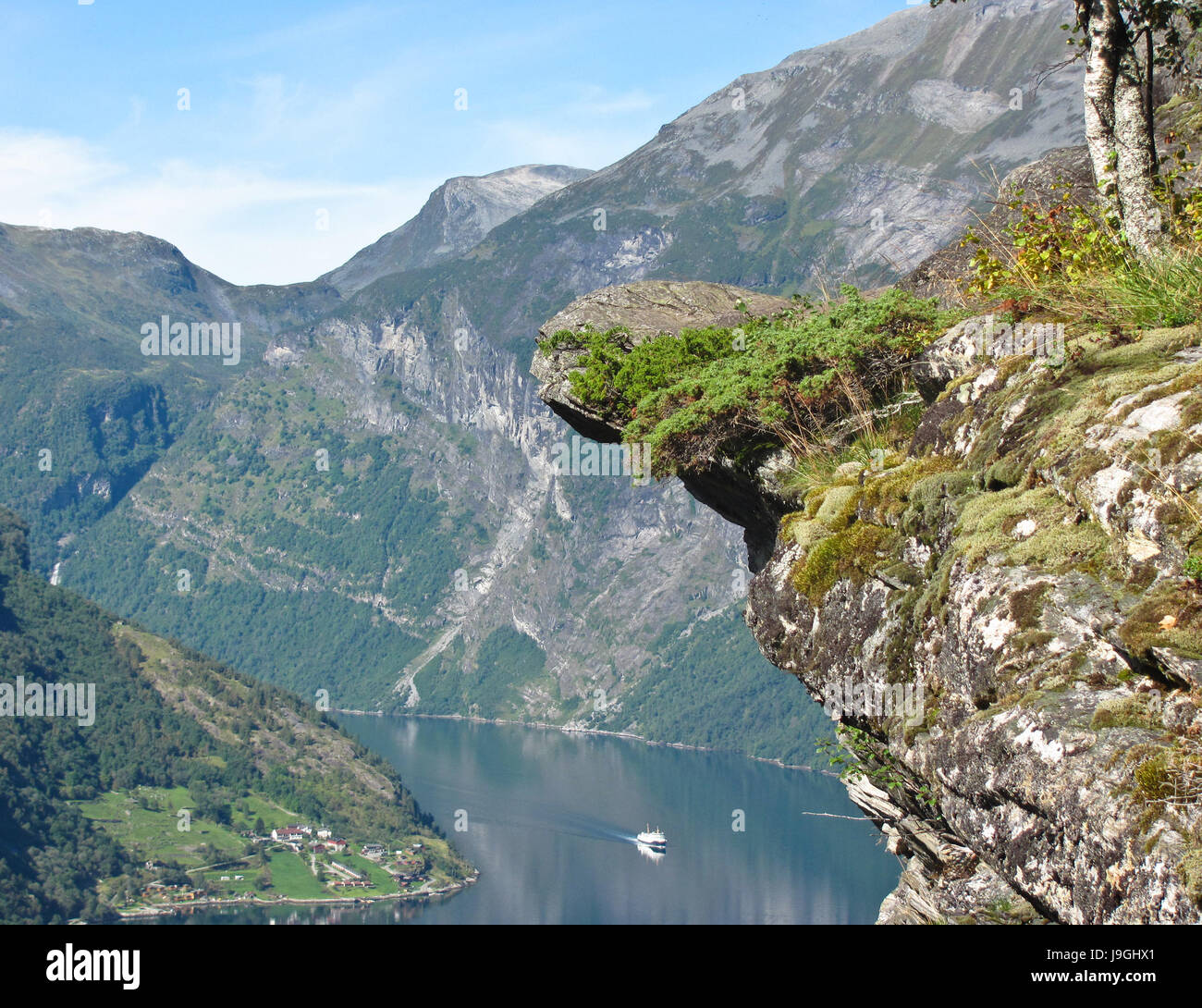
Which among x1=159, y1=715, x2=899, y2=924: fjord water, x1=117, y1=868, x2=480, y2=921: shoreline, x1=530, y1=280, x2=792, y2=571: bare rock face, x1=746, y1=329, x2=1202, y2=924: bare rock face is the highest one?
x1=530, y1=280, x2=792, y2=571: bare rock face

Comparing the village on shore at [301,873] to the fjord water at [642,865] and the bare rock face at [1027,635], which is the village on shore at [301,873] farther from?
the bare rock face at [1027,635]

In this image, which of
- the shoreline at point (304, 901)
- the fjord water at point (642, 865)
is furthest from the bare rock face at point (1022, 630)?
the shoreline at point (304, 901)

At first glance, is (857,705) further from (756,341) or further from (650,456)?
(756,341)

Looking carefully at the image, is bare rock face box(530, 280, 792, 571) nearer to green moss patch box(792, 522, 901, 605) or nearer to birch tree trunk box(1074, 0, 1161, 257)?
green moss patch box(792, 522, 901, 605)

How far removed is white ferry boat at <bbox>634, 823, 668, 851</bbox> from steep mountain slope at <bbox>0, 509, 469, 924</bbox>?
23.3 meters

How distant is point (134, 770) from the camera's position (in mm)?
180750

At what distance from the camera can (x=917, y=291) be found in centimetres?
1386

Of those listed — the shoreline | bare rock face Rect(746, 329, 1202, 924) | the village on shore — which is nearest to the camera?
bare rock face Rect(746, 329, 1202, 924)

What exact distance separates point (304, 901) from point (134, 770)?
165ft

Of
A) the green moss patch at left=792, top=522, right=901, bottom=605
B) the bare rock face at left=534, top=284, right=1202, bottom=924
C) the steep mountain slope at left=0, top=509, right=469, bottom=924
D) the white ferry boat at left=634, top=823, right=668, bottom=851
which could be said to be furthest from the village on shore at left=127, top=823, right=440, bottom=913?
the bare rock face at left=534, top=284, right=1202, bottom=924

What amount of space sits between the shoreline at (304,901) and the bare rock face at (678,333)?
449 ft

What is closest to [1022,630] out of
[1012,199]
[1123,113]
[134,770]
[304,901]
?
[1123,113]

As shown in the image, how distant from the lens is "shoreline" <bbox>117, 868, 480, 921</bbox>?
137 meters

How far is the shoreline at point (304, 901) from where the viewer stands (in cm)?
13711
